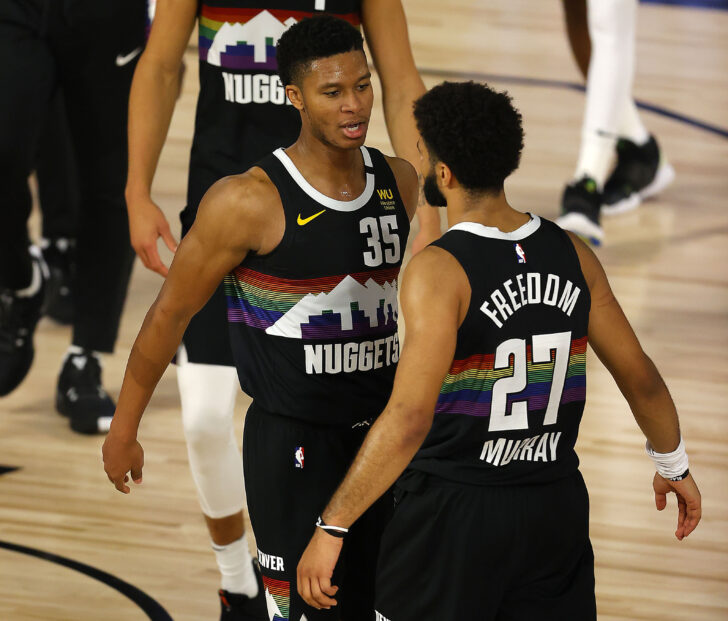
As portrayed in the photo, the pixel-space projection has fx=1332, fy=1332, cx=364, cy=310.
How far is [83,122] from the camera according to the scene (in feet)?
13.5

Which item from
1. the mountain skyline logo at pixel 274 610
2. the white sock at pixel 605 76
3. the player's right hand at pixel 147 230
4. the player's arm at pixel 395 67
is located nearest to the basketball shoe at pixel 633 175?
the white sock at pixel 605 76

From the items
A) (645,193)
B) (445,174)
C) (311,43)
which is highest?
(311,43)

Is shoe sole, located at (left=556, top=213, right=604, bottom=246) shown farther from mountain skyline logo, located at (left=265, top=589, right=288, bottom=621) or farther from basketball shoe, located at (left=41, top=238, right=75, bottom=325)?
mountain skyline logo, located at (left=265, top=589, right=288, bottom=621)

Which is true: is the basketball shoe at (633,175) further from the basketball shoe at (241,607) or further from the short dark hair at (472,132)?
the short dark hair at (472,132)

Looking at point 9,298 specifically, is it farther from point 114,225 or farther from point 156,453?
point 156,453

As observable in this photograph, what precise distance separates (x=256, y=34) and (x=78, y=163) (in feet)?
4.52

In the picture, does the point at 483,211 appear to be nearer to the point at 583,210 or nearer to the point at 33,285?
the point at 33,285

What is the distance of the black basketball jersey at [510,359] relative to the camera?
215 cm

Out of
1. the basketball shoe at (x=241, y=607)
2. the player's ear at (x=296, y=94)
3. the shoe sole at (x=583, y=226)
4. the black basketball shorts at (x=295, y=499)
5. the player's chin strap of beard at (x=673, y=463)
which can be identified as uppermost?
the player's ear at (x=296, y=94)

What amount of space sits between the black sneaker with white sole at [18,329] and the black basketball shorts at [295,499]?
193cm

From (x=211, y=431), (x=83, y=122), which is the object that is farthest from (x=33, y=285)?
(x=211, y=431)

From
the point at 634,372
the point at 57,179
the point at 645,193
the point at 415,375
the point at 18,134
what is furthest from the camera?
the point at 645,193

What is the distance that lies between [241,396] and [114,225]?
77cm

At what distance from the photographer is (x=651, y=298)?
572cm
